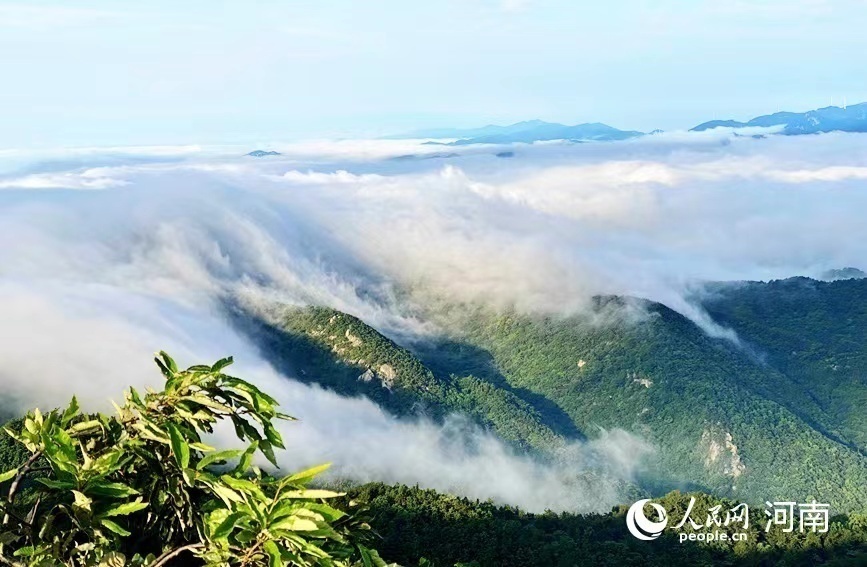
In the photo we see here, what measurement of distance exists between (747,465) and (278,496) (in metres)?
143

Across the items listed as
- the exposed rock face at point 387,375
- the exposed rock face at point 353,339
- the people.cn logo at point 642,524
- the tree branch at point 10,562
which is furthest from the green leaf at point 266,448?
the exposed rock face at point 353,339

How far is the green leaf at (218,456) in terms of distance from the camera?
9.52 feet

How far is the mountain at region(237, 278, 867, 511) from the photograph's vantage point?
5246 inches

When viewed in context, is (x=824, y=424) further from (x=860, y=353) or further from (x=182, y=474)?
(x=182, y=474)

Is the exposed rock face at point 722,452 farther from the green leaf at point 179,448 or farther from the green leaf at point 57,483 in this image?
the green leaf at point 57,483

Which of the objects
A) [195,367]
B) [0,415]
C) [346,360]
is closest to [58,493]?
[195,367]

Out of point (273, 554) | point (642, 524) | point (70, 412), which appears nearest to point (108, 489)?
point (70, 412)

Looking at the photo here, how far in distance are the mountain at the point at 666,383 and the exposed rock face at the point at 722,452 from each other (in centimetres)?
24

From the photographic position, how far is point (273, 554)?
2713 mm

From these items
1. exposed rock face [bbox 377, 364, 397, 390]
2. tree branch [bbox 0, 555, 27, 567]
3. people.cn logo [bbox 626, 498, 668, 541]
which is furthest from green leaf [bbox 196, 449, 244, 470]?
exposed rock face [bbox 377, 364, 397, 390]

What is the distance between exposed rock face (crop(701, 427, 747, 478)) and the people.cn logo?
78.8 metres

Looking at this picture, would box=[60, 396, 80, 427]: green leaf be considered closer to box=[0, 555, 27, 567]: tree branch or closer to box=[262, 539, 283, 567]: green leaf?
box=[0, 555, 27, 567]: tree branch

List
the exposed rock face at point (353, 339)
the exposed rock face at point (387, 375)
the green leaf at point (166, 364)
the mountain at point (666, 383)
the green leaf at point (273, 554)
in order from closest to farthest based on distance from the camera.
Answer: the green leaf at point (273, 554)
the green leaf at point (166, 364)
the mountain at point (666, 383)
the exposed rock face at point (387, 375)
the exposed rock face at point (353, 339)

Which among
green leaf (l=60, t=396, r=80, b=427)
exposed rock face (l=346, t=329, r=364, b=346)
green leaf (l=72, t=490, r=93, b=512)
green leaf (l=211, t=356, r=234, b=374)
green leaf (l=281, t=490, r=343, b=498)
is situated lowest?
exposed rock face (l=346, t=329, r=364, b=346)
